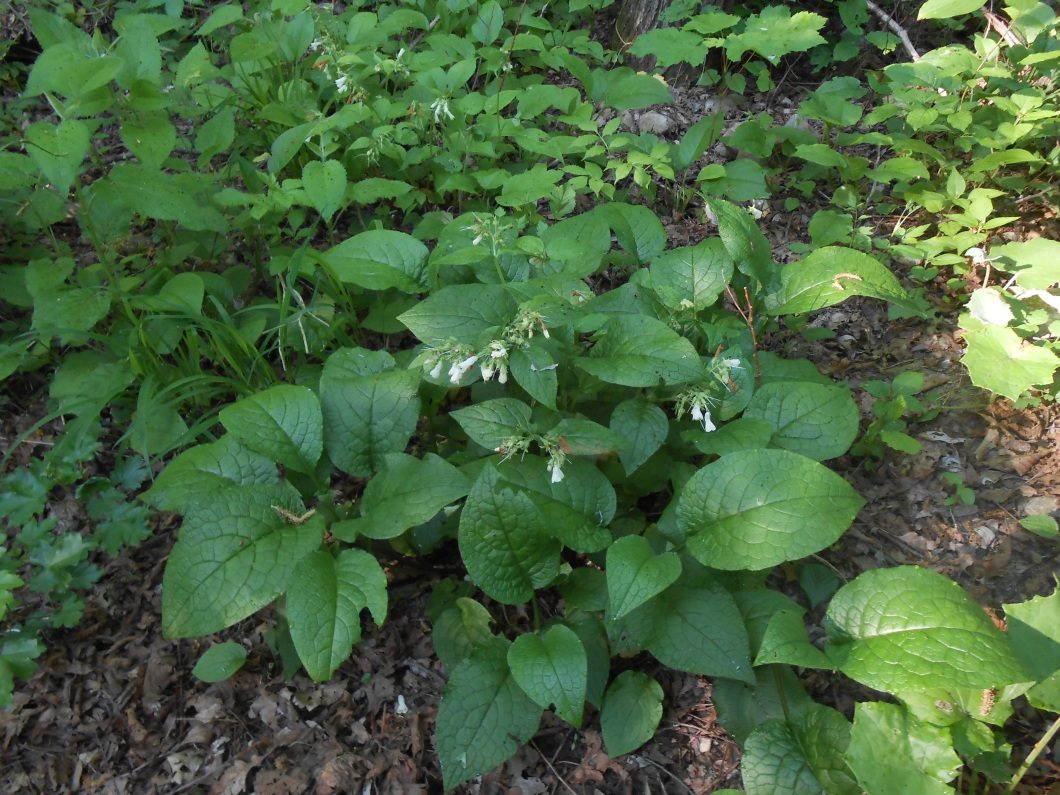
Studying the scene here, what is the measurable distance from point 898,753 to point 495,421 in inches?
50.5

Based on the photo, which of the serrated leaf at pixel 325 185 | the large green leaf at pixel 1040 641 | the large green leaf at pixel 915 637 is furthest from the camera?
the serrated leaf at pixel 325 185

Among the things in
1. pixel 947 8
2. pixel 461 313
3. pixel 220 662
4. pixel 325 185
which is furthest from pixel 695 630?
pixel 947 8

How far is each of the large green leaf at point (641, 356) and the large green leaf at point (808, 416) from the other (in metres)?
0.34

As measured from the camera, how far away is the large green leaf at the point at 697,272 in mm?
2352

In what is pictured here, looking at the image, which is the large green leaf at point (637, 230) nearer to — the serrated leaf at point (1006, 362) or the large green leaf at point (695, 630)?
the serrated leaf at point (1006, 362)

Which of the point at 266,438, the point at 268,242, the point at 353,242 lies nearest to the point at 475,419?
the point at 266,438

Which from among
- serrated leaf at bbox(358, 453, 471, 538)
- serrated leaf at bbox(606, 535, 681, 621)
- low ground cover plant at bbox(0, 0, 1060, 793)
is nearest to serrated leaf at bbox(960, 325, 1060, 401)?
low ground cover plant at bbox(0, 0, 1060, 793)

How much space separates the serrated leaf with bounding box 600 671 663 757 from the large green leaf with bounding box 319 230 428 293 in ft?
4.79

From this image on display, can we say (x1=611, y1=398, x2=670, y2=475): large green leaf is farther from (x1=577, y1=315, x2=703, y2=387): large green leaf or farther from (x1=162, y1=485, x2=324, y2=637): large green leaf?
(x1=162, y1=485, x2=324, y2=637): large green leaf

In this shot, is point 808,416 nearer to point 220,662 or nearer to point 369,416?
point 369,416

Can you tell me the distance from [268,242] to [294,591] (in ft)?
6.31

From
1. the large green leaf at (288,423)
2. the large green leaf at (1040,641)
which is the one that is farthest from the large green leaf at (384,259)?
the large green leaf at (1040,641)

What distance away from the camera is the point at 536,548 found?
6.41 ft

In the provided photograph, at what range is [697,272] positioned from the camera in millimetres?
2396
